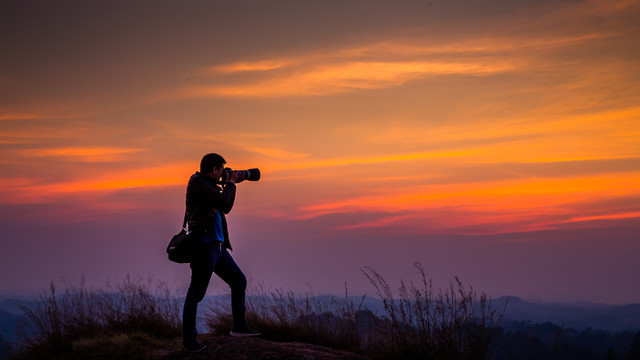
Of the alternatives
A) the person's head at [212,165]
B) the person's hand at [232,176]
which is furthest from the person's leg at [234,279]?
the person's head at [212,165]

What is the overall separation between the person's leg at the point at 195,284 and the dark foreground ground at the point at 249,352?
28 centimetres

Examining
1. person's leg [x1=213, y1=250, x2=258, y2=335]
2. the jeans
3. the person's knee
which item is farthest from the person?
the person's knee

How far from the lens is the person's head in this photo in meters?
6.88

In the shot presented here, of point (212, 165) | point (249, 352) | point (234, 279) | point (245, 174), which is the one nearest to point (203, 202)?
point (212, 165)

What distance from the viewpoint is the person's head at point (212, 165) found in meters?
6.88

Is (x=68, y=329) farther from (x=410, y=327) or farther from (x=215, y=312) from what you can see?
(x=410, y=327)

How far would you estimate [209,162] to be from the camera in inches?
272

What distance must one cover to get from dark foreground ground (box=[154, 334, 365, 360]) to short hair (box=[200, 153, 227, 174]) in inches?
88.3

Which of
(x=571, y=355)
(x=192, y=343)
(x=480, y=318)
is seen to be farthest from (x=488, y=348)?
(x=192, y=343)

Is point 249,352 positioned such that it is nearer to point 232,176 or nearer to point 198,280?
point 198,280

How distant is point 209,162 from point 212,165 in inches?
2.2

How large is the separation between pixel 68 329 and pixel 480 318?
607cm

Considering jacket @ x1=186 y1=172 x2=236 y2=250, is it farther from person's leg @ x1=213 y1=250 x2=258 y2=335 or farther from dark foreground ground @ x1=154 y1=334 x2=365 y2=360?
dark foreground ground @ x1=154 y1=334 x2=365 y2=360

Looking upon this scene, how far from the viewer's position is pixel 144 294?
30.7ft
